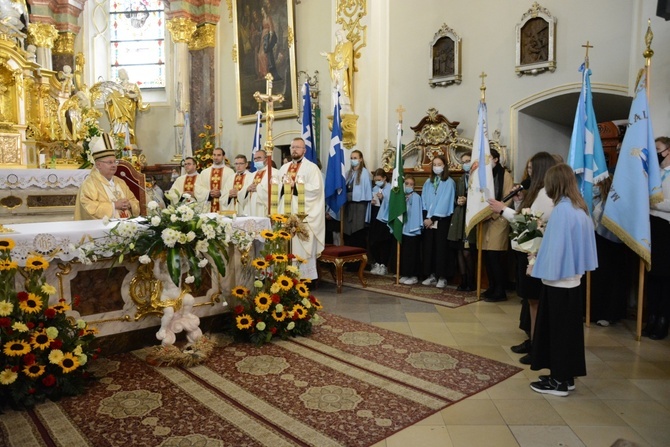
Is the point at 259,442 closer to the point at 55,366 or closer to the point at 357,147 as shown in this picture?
the point at 55,366

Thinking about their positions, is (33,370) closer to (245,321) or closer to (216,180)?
(245,321)

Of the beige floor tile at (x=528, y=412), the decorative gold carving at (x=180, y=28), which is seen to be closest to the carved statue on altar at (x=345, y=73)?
the decorative gold carving at (x=180, y=28)

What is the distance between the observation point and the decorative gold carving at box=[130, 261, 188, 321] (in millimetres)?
4676

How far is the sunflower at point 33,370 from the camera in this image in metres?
3.61

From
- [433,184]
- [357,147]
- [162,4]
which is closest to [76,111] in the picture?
[162,4]

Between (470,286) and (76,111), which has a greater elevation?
(76,111)

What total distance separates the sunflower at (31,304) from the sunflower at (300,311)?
7.45 feet

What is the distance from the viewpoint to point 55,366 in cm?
380

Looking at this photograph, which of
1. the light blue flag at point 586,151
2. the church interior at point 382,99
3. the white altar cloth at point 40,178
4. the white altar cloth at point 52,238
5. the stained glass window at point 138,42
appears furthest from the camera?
the stained glass window at point 138,42

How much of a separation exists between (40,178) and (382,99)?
19.8 ft

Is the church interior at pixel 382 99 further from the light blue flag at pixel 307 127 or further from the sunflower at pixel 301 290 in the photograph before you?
the sunflower at pixel 301 290

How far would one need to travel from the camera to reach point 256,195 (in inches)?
311

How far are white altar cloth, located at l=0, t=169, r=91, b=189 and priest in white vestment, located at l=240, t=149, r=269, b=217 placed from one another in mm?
3183

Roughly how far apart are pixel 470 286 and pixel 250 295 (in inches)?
145
